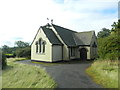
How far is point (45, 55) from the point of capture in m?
→ 19.3

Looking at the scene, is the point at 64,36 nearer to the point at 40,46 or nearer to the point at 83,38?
the point at 83,38

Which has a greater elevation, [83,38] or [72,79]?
[83,38]

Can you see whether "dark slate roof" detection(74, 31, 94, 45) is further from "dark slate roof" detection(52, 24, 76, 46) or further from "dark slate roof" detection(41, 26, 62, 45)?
"dark slate roof" detection(41, 26, 62, 45)

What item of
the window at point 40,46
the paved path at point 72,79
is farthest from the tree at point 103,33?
the paved path at point 72,79

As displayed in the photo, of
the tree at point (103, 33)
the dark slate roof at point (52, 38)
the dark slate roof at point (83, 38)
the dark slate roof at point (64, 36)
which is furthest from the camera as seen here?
the tree at point (103, 33)

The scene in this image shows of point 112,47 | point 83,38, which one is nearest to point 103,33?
point 83,38

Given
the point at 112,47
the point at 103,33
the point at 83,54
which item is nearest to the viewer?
the point at 112,47

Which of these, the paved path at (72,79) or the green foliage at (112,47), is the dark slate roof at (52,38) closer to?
the paved path at (72,79)

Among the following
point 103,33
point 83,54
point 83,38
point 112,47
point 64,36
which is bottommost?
point 83,54

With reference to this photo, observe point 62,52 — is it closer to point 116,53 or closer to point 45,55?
point 45,55

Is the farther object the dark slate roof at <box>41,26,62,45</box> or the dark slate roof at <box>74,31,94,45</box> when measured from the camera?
the dark slate roof at <box>74,31,94,45</box>

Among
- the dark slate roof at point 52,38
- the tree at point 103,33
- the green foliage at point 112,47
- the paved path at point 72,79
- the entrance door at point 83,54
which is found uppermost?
the tree at point 103,33

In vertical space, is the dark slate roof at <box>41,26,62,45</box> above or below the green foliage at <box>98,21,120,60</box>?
above

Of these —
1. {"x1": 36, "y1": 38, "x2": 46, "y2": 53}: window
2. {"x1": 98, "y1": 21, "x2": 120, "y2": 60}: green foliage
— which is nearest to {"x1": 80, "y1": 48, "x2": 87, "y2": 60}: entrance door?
{"x1": 36, "y1": 38, "x2": 46, "y2": 53}: window
